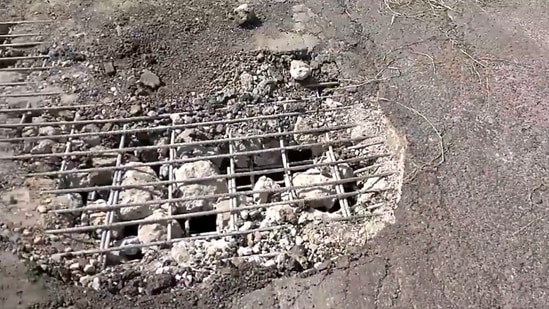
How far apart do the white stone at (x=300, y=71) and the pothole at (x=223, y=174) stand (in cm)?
7

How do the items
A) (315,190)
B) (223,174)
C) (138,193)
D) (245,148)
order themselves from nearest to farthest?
(138,193), (315,190), (223,174), (245,148)

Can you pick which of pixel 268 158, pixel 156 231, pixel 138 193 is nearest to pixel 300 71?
pixel 268 158

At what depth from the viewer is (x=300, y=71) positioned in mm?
5148

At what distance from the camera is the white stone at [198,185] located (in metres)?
4.32

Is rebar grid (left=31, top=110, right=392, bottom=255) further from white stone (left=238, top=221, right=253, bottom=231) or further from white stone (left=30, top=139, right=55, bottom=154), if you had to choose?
white stone (left=30, top=139, right=55, bottom=154)

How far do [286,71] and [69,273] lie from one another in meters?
2.59

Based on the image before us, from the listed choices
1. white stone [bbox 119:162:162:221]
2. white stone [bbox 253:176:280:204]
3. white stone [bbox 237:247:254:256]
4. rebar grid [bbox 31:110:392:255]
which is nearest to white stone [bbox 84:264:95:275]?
rebar grid [bbox 31:110:392:255]

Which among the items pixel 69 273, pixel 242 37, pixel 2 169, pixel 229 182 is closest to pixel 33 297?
pixel 69 273

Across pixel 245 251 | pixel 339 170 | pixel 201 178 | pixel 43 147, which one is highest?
pixel 43 147

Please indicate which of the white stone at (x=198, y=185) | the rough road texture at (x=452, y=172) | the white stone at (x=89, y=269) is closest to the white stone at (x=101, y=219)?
the white stone at (x=89, y=269)

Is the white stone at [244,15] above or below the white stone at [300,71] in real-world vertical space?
above

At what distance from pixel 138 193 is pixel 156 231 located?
14.9 inches

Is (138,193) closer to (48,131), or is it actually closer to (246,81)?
(48,131)

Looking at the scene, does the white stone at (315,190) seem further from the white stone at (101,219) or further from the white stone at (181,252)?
the white stone at (101,219)
